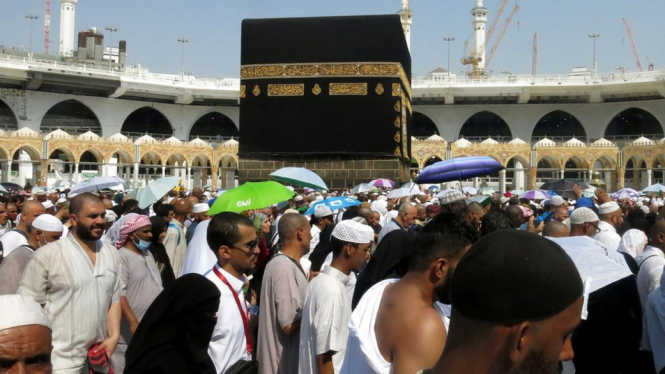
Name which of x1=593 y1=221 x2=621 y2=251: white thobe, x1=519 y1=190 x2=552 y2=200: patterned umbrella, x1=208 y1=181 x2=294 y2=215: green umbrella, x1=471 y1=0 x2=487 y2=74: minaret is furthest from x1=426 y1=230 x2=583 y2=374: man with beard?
x1=471 y1=0 x2=487 y2=74: minaret

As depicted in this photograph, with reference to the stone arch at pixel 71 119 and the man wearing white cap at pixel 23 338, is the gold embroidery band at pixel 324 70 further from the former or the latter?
the stone arch at pixel 71 119

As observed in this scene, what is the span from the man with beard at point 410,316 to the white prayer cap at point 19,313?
91 cm

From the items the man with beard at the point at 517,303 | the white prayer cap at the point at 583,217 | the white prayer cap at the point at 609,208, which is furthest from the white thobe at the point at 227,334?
the white prayer cap at the point at 609,208

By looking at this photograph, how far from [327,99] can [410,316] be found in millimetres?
17939

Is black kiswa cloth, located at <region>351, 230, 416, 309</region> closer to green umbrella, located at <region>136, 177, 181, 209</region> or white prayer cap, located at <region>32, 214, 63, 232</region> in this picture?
white prayer cap, located at <region>32, 214, 63, 232</region>

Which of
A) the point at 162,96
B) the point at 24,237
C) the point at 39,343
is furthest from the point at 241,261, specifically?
the point at 162,96

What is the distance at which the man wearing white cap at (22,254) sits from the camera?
3.54 meters

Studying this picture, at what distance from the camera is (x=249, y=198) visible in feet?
16.6

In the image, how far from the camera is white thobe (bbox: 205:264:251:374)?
102 inches

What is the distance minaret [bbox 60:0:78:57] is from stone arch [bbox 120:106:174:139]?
4.84m

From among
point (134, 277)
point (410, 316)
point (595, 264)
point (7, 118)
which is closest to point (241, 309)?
point (410, 316)

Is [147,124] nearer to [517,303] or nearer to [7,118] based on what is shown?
[7,118]

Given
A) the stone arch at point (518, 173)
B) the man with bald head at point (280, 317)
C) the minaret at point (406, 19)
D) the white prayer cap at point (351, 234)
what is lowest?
the man with bald head at point (280, 317)

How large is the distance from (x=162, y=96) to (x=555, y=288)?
3698 cm
